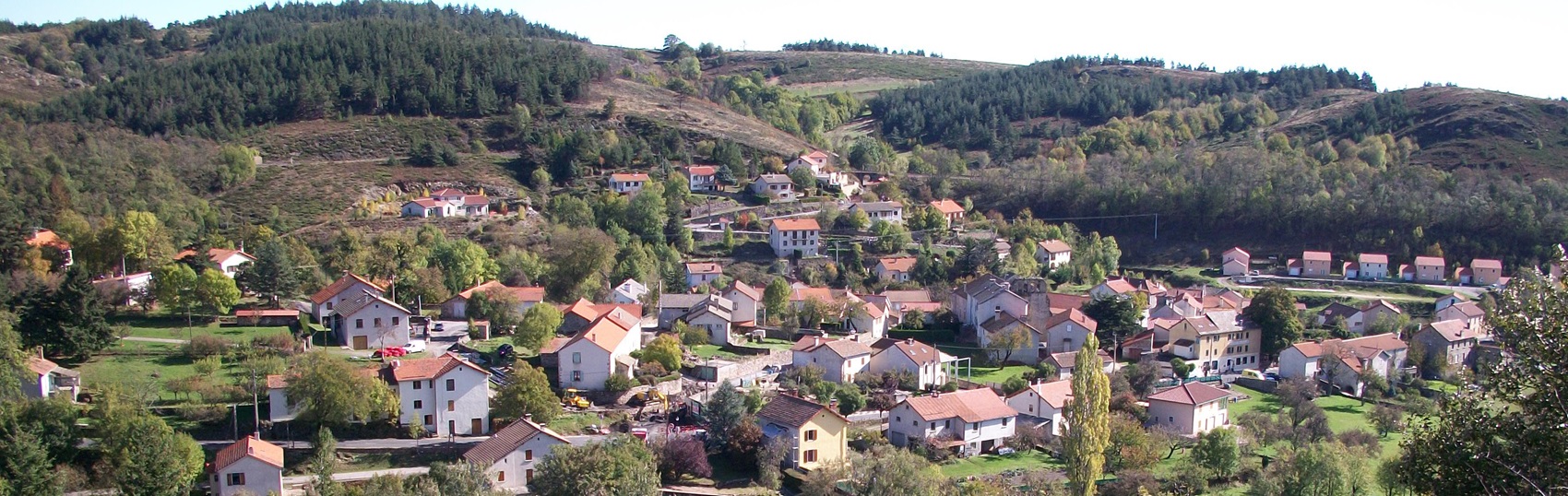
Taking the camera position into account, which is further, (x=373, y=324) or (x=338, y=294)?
(x=338, y=294)

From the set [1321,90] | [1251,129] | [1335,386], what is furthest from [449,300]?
[1321,90]

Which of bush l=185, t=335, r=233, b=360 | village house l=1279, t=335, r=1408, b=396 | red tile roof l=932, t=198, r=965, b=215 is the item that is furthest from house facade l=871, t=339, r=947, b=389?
red tile roof l=932, t=198, r=965, b=215

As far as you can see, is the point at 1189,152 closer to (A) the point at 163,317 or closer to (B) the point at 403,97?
(B) the point at 403,97

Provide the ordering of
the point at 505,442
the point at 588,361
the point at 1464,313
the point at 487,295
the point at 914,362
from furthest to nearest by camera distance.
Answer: the point at 1464,313 → the point at 487,295 → the point at 914,362 → the point at 588,361 → the point at 505,442

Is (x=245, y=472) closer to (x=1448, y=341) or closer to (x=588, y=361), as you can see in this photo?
(x=588, y=361)

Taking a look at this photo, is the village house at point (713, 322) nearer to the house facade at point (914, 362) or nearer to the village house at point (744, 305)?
the village house at point (744, 305)

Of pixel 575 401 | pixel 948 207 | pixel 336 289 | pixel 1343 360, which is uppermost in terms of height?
pixel 948 207

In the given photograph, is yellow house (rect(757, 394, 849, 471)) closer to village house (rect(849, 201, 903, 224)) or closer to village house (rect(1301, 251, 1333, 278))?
village house (rect(849, 201, 903, 224))

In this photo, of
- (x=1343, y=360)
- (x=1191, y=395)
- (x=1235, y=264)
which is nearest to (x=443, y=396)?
A: (x=1191, y=395)
